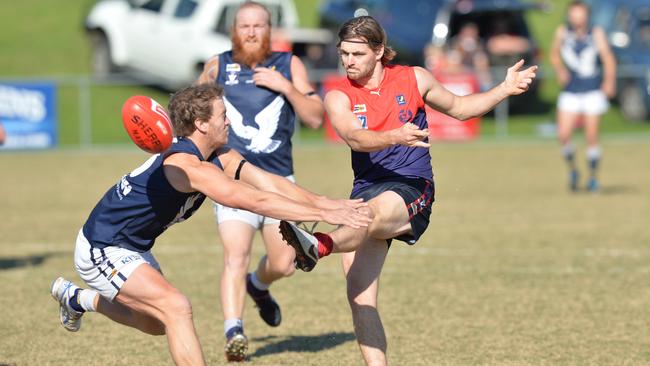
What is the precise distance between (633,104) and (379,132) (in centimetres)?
1821

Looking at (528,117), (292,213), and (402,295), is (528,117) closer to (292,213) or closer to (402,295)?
(402,295)

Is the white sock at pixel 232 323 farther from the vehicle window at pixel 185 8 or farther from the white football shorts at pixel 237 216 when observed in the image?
the vehicle window at pixel 185 8

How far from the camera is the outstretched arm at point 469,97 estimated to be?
6238mm

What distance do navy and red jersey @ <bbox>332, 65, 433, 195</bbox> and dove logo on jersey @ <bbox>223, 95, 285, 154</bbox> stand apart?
1474 mm

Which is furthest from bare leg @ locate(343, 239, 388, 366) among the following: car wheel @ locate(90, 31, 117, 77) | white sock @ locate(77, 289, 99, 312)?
car wheel @ locate(90, 31, 117, 77)

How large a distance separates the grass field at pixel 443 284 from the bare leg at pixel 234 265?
0.35 meters

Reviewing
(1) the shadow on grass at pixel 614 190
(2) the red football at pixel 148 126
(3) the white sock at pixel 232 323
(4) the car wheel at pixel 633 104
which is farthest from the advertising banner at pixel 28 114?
(2) the red football at pixel 148 126

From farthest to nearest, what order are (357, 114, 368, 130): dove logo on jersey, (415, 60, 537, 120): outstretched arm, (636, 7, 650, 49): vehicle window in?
(636, 7, 650, 49): vehicle window, (415, 60, 537, 120): outstretched arm, (357, 114, 368, 130): dove logo on jersey

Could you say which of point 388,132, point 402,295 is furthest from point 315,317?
point 388,132

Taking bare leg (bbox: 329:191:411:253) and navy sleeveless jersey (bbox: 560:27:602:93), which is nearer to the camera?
bare leg (bbox: 329:191:411:253)

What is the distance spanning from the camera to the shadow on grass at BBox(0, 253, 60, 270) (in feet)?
34.7

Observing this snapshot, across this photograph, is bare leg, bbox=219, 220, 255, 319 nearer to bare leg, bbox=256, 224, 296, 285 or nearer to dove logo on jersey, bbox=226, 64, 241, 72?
bare leg, bbox=256, 224, 296, 285

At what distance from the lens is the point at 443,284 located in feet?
31.4

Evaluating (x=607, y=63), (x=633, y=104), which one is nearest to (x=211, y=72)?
(x=607, y=63)
